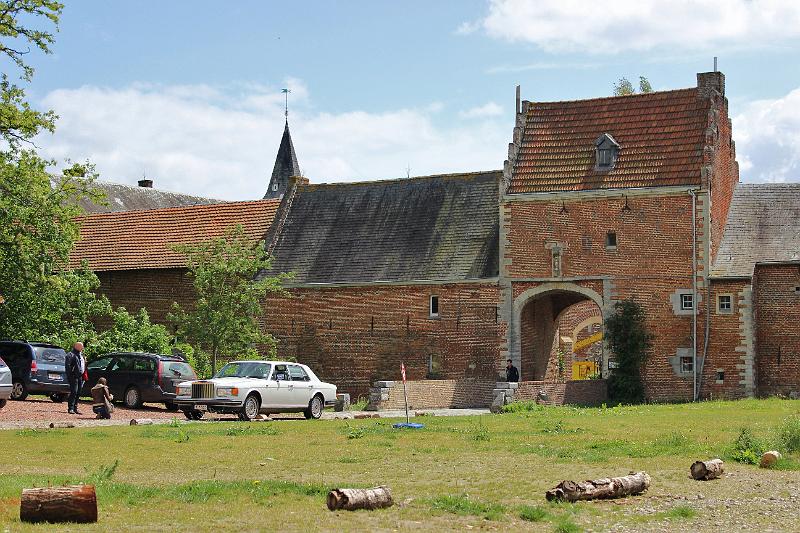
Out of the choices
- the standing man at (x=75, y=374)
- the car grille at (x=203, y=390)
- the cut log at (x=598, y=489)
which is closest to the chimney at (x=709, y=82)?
the car grille at (x=203, y=390)

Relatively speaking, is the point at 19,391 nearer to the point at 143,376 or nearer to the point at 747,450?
the point at 143,376

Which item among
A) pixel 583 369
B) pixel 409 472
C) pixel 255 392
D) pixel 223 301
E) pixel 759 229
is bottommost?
pixel 409 472

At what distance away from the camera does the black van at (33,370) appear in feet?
105

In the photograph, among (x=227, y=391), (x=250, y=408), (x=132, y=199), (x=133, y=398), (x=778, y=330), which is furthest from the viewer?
(x=132, y=199)

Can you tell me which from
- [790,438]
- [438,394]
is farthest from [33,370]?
[790,438]

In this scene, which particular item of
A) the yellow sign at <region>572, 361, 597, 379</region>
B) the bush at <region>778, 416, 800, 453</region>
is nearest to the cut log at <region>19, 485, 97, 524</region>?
the bush at <region>778, 416, 800, 453</region>

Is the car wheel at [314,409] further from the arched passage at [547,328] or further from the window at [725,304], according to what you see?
the window at [725,304]

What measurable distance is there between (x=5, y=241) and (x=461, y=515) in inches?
1179

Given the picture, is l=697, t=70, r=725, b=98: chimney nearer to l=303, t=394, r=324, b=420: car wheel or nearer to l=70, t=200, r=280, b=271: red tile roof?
l=70, t=200, r=280, b=271: red tile roof

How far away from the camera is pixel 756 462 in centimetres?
1766

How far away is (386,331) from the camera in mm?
44875

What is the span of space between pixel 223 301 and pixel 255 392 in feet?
42.0

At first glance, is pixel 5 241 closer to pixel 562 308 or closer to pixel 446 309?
pixel 446 309

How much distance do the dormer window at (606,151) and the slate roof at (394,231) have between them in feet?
14.7
